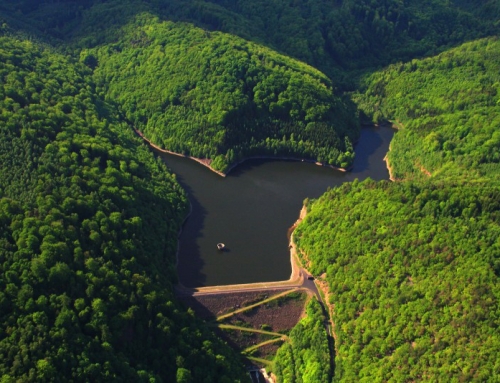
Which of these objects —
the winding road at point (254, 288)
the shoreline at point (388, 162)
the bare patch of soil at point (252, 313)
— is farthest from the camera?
the shoreline at point (388, 162)

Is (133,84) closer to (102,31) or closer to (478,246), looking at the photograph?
(102,31)

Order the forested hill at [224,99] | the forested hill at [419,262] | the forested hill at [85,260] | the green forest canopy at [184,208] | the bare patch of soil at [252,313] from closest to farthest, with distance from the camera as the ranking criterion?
the forested hill at [85,260]
the green forest canopy at [184,208]
the forested hill at [419,262]
the bare patch of soil at [252,313]
the forested hill at [224,99]

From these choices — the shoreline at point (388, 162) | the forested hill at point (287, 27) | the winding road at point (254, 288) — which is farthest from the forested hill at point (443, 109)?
the winding road at point (254, 288)

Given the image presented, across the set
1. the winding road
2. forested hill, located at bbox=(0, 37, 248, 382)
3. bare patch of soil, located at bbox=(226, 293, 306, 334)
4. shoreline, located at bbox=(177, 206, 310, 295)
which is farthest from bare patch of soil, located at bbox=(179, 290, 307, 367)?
forested hill, located at bbox=(0, 37, 248, 382)

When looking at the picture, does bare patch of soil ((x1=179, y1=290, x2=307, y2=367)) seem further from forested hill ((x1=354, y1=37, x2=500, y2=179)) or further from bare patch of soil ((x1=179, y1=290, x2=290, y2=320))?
forested hill ((x1=354, y1=37, x2=500, y2=179))

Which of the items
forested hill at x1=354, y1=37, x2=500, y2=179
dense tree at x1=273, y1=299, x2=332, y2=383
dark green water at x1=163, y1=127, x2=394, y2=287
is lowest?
dense tree at x1=273, y1=299, x2=332, y2=383

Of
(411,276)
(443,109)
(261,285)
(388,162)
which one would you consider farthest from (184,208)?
(443,109)

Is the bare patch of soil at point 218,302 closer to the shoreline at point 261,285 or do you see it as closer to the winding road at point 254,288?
the winding road at point 254,288
